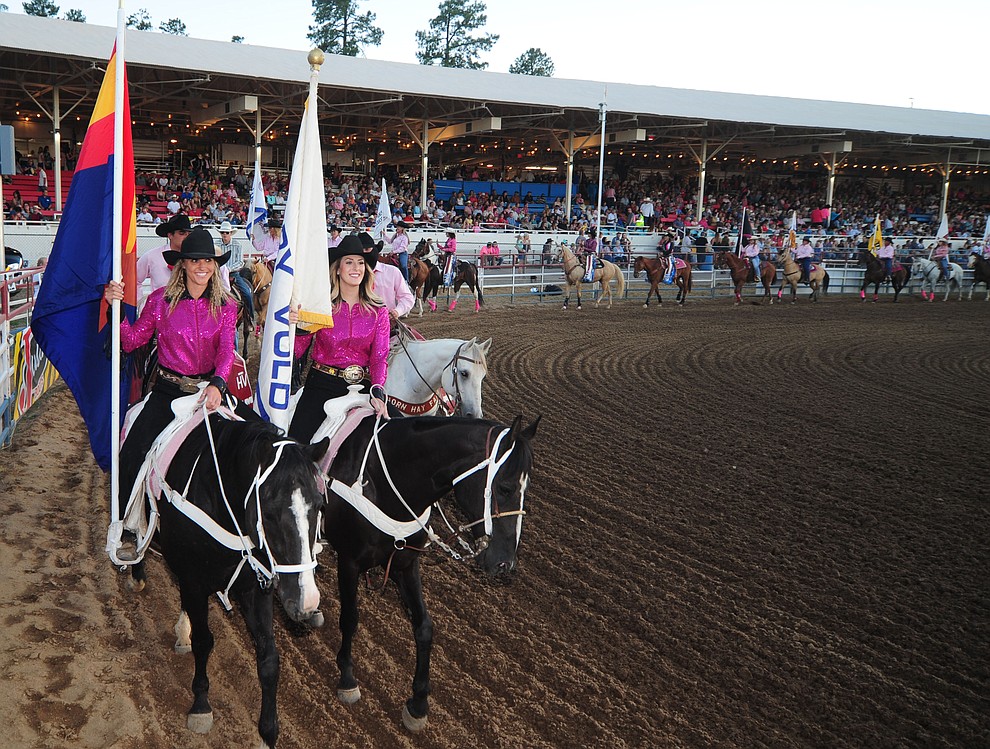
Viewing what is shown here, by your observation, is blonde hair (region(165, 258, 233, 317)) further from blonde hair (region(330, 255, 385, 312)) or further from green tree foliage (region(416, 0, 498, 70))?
green tree foliage (region(416, 0, 498, 70))

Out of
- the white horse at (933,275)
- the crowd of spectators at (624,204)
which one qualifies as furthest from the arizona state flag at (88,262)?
the white horse at (933,275)

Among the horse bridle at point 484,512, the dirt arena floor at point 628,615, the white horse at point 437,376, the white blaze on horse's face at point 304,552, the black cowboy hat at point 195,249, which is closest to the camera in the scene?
the white blaze on horse's face at point 304,552

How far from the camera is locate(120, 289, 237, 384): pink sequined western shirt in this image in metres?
4.01

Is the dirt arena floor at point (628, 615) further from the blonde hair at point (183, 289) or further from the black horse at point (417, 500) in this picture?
the blonde hair at point (183, 289)

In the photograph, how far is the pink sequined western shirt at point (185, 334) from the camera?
4012mm

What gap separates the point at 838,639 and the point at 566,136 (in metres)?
32.3

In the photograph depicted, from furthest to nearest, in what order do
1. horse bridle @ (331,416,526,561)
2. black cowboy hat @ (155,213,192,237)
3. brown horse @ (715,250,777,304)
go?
brown horse @ (715,250,777,304) < black cowboy hat @ (155,213,192,237) < horse bridle @ (331,416,526,561)

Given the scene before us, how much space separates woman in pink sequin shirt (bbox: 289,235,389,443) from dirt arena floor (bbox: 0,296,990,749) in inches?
47.1

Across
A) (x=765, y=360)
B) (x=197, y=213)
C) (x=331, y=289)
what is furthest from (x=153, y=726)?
(x=197, y=213)

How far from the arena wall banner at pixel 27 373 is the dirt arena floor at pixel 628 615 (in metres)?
0.24

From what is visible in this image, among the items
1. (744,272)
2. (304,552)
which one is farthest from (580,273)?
(304,552)

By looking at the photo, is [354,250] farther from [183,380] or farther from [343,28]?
[343,28]

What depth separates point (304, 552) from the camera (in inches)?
111

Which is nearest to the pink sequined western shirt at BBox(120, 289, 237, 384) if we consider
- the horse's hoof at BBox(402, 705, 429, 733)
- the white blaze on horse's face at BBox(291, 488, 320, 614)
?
the white blaze on horse's face at BBox(291, 488, 320, 614)
